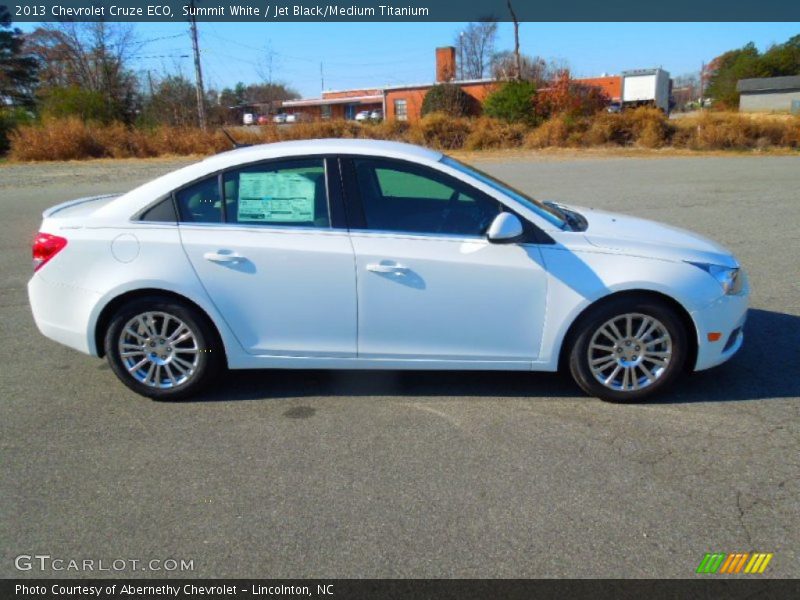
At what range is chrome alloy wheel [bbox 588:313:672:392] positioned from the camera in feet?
13.8

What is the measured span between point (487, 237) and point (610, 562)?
2073 mm

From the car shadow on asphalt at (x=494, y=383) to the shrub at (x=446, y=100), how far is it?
37289 millimetres

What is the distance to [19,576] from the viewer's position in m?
2.80

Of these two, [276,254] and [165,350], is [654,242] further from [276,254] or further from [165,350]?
[165,350]

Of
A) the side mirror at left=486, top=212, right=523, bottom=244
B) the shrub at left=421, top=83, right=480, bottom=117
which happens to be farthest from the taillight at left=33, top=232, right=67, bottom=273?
the shrub at left=421, top=83, right=480, bottom=117

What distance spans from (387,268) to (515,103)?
32.7m

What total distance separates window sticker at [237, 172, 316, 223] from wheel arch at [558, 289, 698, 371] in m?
1.88

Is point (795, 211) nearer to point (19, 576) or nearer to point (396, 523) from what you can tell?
point (396, 523)


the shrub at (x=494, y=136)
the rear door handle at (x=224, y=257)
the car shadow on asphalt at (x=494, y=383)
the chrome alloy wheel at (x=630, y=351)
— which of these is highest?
the shrub at (x=494, y=136)

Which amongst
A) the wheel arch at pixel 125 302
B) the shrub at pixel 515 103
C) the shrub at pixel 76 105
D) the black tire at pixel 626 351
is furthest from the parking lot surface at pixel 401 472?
the shrub at pixel 76 105

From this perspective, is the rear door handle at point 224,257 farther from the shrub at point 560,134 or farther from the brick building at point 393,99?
the brick building at point 393,99

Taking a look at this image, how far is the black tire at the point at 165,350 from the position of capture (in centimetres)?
435

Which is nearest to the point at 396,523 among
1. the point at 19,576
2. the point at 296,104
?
the point at 19,576

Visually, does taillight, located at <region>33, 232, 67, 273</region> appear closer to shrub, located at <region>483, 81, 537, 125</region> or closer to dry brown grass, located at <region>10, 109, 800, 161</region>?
dry brown grass, located at <region>10, 109, 800, 161</region>
